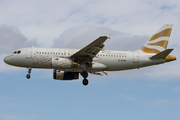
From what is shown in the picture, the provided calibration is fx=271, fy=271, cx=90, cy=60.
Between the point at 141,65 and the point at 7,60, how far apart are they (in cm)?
1667

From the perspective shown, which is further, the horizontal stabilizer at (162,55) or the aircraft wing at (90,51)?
the horizontal stabilizer at (162,55)

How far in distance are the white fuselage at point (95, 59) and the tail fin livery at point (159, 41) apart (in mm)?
1942

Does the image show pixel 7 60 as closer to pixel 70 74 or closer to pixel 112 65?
pixel 70 74

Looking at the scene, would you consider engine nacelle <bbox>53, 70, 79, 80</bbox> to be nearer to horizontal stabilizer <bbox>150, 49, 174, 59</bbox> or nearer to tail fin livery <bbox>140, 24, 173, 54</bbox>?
tail fin livery <bbox>140, 24, 173, 54</bbox>

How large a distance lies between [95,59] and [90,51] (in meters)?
2.05

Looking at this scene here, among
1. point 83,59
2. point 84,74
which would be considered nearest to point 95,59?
point 83,59

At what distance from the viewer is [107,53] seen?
33.4 metres

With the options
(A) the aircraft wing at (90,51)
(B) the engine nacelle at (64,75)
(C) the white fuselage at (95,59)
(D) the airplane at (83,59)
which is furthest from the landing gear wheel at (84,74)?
(B) the engine nacelle at (64,75)

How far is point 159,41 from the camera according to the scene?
119 ft

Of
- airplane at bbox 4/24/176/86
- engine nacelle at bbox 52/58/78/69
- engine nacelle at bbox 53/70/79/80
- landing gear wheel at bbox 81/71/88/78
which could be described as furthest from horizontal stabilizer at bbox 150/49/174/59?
engine nacelle at bbox 53/70/79/80

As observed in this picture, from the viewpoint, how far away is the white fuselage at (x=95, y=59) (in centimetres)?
3250

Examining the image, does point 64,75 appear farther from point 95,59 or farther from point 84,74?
point 95,59

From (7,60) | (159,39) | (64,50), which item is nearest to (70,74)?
(64,50)

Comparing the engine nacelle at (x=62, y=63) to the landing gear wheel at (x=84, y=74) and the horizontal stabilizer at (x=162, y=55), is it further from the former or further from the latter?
the horizontal stabilizer at (x=162, y=55)
